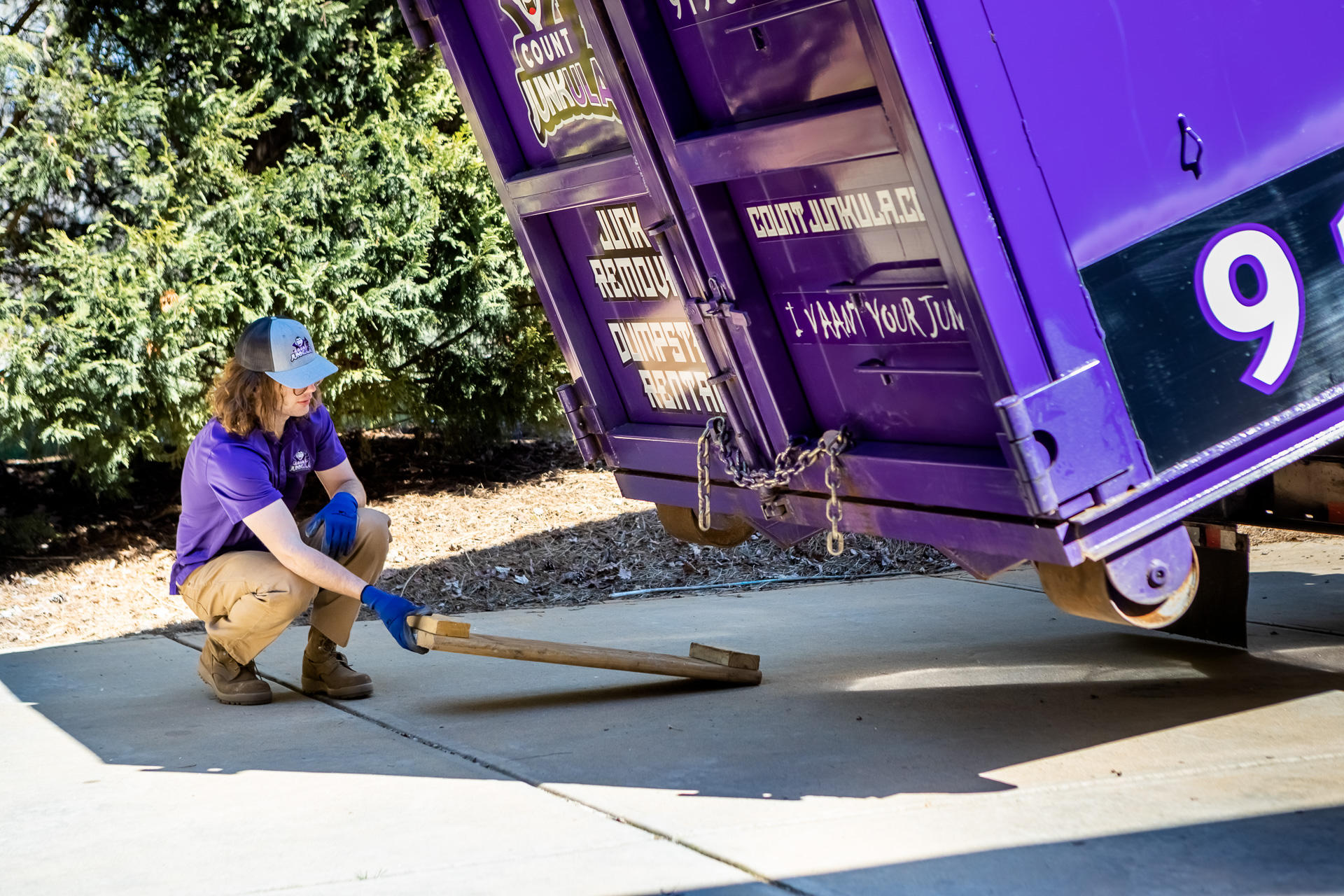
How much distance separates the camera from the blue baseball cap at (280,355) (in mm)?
4184

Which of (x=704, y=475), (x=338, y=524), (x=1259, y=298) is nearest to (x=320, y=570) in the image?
(x=338, y=524)

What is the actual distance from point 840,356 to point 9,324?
15.0 feet

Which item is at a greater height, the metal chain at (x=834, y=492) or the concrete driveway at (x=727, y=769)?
the metal chain at (x=834, y=492)

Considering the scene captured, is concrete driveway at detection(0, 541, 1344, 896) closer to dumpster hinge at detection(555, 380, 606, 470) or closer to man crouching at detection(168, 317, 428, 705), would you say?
man crouching at detection(168, 317, 428, 705)

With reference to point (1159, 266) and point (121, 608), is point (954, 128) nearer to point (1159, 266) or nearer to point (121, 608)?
point (1159, 266)

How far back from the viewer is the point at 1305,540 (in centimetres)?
682

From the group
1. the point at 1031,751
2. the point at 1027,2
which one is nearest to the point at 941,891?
the point at 1031,751

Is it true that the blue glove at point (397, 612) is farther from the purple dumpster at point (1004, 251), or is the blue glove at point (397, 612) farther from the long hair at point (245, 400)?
the purple dumpster at point (1004, 251)

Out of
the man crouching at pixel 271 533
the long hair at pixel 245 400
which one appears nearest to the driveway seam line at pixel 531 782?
the man crouching at pixel 271 533

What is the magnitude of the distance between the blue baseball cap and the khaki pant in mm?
560

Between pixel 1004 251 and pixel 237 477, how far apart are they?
2422mm

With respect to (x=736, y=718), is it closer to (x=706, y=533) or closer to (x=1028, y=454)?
(x=706, y=533)

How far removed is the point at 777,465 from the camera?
370cm

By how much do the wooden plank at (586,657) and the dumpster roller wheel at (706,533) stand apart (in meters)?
0.41
